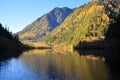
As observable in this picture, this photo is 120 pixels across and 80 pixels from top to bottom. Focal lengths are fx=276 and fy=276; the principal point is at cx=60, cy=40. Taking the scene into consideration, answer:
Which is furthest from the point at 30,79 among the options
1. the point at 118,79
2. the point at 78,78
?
the point at 118,79

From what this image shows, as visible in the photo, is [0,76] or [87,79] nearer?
[87,79]

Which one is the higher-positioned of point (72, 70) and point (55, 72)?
point (72, 70)

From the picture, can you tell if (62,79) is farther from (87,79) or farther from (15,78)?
(15,78)

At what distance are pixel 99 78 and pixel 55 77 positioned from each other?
13.7 meters

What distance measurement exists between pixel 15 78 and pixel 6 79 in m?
2.89

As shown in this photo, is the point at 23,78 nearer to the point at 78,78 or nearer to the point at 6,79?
the point at 6,79

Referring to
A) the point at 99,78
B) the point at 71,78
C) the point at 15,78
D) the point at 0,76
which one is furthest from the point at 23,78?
the point at 99,78

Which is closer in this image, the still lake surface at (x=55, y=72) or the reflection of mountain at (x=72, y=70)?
the still lake surface at (x=55, y=72)

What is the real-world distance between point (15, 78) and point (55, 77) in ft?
40.6

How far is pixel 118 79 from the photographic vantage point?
80.0 m

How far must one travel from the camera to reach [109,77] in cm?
8412

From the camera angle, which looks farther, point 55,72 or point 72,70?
→ point 72,70

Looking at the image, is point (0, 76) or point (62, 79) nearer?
point (62, 79)

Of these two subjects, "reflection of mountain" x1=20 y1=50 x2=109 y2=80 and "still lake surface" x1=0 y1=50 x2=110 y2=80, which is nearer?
"still lake surface" x1=0 y1=50 x2=110 y2=80
